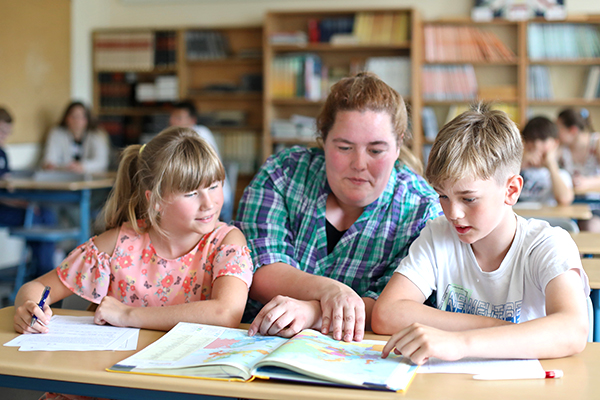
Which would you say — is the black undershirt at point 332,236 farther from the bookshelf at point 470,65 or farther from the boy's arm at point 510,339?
A: the bookshelf at point 470,65

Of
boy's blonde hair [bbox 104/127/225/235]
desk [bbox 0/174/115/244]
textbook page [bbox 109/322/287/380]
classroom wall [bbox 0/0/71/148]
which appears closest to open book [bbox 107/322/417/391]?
textbook page [bbox 109/322/287/380]

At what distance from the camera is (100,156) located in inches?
213

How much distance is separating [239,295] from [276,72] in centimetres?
435

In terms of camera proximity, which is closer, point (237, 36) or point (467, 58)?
point (467, 58)

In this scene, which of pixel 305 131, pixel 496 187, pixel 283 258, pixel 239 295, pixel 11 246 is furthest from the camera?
pixel 305 131

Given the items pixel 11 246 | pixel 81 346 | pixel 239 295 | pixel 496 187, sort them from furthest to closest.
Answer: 1. pixel 11 246
2. pixel 239 295
3. pixel 496 187
4. pixel 81 346

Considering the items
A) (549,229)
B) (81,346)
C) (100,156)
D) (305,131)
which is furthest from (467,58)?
(81,346)

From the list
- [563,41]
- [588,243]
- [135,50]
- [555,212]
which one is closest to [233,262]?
[588,243]

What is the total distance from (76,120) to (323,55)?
2.39 meters

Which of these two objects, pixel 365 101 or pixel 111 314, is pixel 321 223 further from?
pixel 111 314

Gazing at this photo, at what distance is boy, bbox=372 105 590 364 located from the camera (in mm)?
1082

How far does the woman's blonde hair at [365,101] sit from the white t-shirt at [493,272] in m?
0.31

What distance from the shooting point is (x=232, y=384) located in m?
0.86

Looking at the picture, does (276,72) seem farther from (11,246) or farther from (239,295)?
(239,295)
